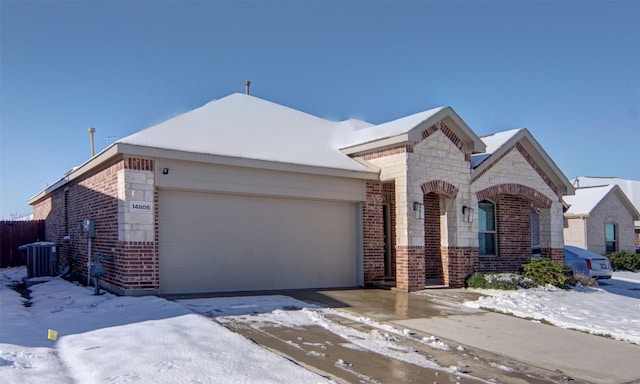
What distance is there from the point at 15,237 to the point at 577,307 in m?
20.5

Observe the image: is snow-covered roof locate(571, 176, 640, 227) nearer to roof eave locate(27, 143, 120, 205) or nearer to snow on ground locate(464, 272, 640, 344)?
snow on ground locate(464, 272, 640, 344)

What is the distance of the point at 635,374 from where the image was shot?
6.94 m

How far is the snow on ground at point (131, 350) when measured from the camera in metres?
5.57

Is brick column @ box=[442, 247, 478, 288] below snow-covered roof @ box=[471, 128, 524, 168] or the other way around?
below

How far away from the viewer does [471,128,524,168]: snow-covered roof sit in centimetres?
1579

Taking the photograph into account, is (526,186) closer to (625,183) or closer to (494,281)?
(494,281)

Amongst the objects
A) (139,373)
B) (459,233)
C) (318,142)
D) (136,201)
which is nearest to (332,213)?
(318,142)

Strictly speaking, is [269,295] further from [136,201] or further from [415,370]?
[415,370]

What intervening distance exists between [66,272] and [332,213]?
7.62m

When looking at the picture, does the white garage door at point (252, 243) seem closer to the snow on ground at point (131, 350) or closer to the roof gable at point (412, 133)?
the roof gable at point (412, 133)

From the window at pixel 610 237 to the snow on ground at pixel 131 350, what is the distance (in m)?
25.8

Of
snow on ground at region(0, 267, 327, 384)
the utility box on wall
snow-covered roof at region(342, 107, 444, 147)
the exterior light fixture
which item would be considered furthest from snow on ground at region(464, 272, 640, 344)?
the utility box on wall

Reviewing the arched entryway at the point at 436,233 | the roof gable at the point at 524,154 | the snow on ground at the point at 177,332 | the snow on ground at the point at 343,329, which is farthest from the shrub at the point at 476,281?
the snow on ground at the point at 343,329

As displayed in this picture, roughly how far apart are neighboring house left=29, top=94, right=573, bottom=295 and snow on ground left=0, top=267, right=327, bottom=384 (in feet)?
8.07
